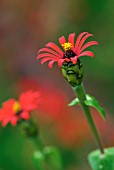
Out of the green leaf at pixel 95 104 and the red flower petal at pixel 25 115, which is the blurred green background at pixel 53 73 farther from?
the green leaf at pixel 95 104

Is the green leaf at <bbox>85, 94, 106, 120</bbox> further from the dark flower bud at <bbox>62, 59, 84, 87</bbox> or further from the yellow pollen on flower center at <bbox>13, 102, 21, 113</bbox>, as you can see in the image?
the yellow pollen on flower center at <bbox>13, 102, 21, 113</bbox>

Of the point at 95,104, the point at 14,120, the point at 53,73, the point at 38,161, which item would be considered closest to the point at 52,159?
the point at 38,161

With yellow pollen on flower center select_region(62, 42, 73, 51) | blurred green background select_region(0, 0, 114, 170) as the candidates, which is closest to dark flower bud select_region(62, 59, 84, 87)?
yellow pollen on flower center select_region(62, 42, 73, 51)

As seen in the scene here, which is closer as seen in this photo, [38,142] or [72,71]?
[72,71]

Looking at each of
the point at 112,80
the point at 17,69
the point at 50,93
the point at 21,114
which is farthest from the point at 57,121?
the point at 21,114

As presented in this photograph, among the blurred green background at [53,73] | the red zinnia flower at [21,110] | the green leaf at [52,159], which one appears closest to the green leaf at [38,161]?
the green leaf at [52,159]

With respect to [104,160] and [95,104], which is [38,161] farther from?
[95,104]

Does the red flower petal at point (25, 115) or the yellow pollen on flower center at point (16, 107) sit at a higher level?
the yellow pollen on flower center at point (16, 107)

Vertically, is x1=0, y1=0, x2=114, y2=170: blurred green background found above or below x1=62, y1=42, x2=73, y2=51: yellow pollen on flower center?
above

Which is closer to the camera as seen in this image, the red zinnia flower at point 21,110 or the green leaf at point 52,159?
the red zinnia flower at point 21,110
